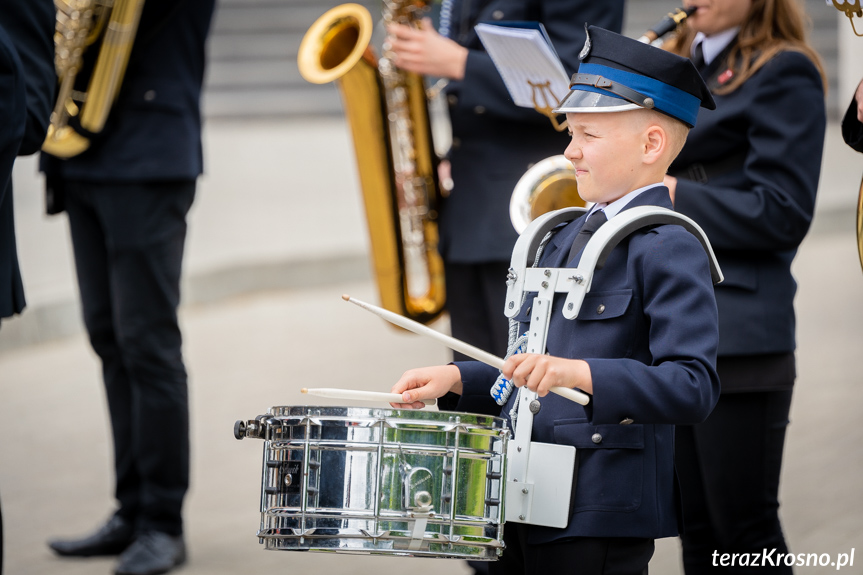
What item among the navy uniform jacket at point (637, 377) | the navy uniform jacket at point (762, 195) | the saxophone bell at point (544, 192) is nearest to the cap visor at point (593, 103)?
the navy uniform jacket at point (637, 377)

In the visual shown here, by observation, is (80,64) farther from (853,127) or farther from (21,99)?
(853,127)

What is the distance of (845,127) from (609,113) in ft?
2.36

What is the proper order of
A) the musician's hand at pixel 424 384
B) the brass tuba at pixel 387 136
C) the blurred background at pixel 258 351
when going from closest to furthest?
the musician's hand at pixel 424 384, the brass tuba at pixel 387 136, the blurred background at pixel 258 351

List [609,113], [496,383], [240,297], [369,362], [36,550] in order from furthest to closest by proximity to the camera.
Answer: [240,297] → [369,362] → [36,550] → [496,383] → [609,113]

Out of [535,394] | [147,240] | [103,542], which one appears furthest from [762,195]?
[103,542]

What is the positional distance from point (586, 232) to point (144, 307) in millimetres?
1722

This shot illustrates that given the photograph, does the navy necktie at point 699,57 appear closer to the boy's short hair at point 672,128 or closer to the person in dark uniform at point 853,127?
the person in dark uniform at point 853,127

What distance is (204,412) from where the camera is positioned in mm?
4996

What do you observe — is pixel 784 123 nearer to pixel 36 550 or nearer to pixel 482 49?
pixel 482 49

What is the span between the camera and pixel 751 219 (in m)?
2.26

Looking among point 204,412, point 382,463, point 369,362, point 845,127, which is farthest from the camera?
point 369,362

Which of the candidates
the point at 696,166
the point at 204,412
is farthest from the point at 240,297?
the point at 696,166

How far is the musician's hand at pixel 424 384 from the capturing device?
1.74m

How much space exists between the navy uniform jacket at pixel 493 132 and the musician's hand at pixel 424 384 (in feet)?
3.74
